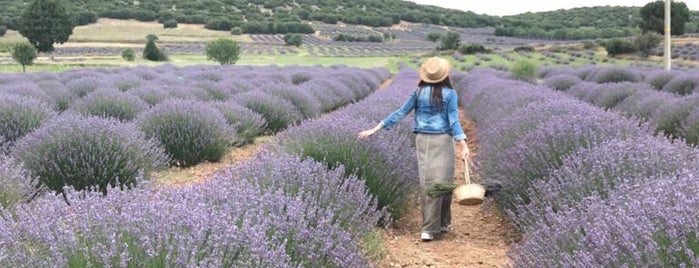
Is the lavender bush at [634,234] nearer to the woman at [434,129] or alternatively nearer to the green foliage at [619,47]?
the woman at [434,129]

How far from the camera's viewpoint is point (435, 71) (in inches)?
181

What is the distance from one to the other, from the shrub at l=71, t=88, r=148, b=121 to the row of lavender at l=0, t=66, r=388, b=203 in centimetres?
1

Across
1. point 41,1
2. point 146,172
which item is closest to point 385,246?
point 146,172

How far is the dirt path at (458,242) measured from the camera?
4.18 metres

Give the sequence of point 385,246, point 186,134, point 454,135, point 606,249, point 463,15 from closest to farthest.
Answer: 1. point 606,249
2. point 385,246
3. point 454,135
4. point 186,134
5. point 463,15

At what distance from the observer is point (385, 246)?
4277mm

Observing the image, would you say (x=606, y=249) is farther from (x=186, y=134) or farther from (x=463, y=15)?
(x=463, y=15)

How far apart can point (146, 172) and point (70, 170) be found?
0.60 m

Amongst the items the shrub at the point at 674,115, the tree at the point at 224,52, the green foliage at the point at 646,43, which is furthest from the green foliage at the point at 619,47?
the shrub at the point at 674,115

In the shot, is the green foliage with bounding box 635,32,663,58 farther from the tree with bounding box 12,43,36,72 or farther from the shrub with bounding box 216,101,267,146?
the shrub with bounding box 216,101,267,146

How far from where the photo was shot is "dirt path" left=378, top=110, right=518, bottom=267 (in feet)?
13.7

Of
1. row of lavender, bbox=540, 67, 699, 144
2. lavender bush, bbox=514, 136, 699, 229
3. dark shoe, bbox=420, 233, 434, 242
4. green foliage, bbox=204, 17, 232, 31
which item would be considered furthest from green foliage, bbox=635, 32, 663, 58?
green foliage, bbox=204, 17, 232, 31

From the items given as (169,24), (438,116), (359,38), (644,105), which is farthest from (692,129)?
(169,24)

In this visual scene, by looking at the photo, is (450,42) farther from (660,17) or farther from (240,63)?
(240,63)
